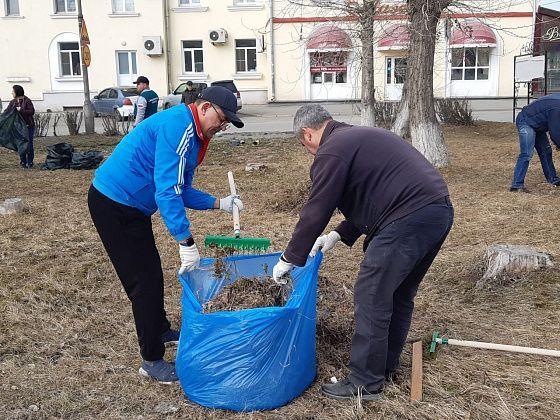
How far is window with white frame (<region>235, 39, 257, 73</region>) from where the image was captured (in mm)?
25766

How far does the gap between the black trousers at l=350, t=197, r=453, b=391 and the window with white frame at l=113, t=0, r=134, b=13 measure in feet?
83.1

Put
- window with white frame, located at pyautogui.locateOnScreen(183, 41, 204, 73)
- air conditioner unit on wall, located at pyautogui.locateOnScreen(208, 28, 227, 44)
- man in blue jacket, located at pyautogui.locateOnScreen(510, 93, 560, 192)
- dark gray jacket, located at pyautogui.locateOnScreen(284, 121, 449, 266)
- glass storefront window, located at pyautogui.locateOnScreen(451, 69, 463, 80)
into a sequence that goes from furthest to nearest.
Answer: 1. window with white frame, located at pyautogui.locateOnScreen(183, 41, 204, 73)
2. glass storefront window, located at pyautogui.locateOnScreen(451, 69, 463, 80)
3. air conditioner unit on wall, located at pyautogui.locateOnScreen(208, 28, 227, 44)
4. man in blue jacket, located at pyautogui.locateOnScreen(510, 93, 560, 192)
5. dark gray jacket, located at pyautogui.locateOnScreen(284, 121, 449, 266)

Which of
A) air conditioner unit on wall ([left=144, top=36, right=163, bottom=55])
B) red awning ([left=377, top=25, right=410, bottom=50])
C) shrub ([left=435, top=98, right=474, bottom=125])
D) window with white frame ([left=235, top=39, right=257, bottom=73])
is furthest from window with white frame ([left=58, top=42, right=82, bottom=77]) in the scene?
red awning ([left=377, top=25, right=410, bottom=50])

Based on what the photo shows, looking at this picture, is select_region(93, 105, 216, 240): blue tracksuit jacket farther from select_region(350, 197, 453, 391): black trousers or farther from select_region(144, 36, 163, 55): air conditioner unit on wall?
select_region(144, 36, 163, 55): air conditioner unit on wall

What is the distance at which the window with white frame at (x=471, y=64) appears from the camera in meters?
25.3

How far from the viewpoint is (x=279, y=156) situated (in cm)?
1105

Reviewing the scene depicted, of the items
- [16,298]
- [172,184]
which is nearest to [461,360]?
[172,184]

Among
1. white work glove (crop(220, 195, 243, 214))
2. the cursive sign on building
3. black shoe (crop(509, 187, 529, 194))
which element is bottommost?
black shoe (crop(509, 187, 529, 194))

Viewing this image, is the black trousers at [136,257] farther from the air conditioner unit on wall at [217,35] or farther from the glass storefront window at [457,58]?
the glass storefront window at [457,58]

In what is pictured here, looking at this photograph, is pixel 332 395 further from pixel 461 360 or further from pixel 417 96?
pixel 417 96

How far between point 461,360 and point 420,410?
0.55 metres

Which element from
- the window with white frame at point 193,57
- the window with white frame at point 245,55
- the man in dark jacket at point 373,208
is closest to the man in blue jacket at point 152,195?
the man in dark jacket at point 373,208

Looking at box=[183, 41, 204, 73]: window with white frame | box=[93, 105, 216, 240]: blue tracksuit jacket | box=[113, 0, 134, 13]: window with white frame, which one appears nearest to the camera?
box=[93, 105, 216, 240]: blue tracksuit jacket

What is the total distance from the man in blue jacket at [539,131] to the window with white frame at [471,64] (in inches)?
767
